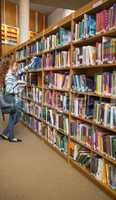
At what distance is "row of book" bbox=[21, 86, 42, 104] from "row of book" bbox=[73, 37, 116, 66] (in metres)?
1.66

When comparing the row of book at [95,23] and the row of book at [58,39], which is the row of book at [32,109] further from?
the row of book at [95,23]

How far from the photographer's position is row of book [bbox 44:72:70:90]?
11.8 feet

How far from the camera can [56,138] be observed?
3914 mm

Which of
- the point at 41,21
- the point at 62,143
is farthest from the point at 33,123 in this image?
the point at 41,21

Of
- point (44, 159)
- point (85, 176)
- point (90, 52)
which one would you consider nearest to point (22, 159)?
point (44, 159)

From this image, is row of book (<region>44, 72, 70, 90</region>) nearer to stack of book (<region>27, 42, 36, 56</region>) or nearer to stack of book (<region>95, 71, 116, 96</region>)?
stack of book (<region>95, 71, 116, 96</region>)

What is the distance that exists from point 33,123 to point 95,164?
249 cm

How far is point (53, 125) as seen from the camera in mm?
4020

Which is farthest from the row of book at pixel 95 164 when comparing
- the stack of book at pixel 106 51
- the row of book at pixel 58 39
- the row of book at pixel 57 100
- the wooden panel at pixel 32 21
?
the wooden panel at pixel 32 21

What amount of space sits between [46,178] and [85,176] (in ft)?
1.67

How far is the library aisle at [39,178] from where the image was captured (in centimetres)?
259

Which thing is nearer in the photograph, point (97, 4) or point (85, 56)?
point (97, 4)

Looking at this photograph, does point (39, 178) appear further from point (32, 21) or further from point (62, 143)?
point (32, 21)

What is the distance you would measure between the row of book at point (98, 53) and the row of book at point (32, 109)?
1.77 m
